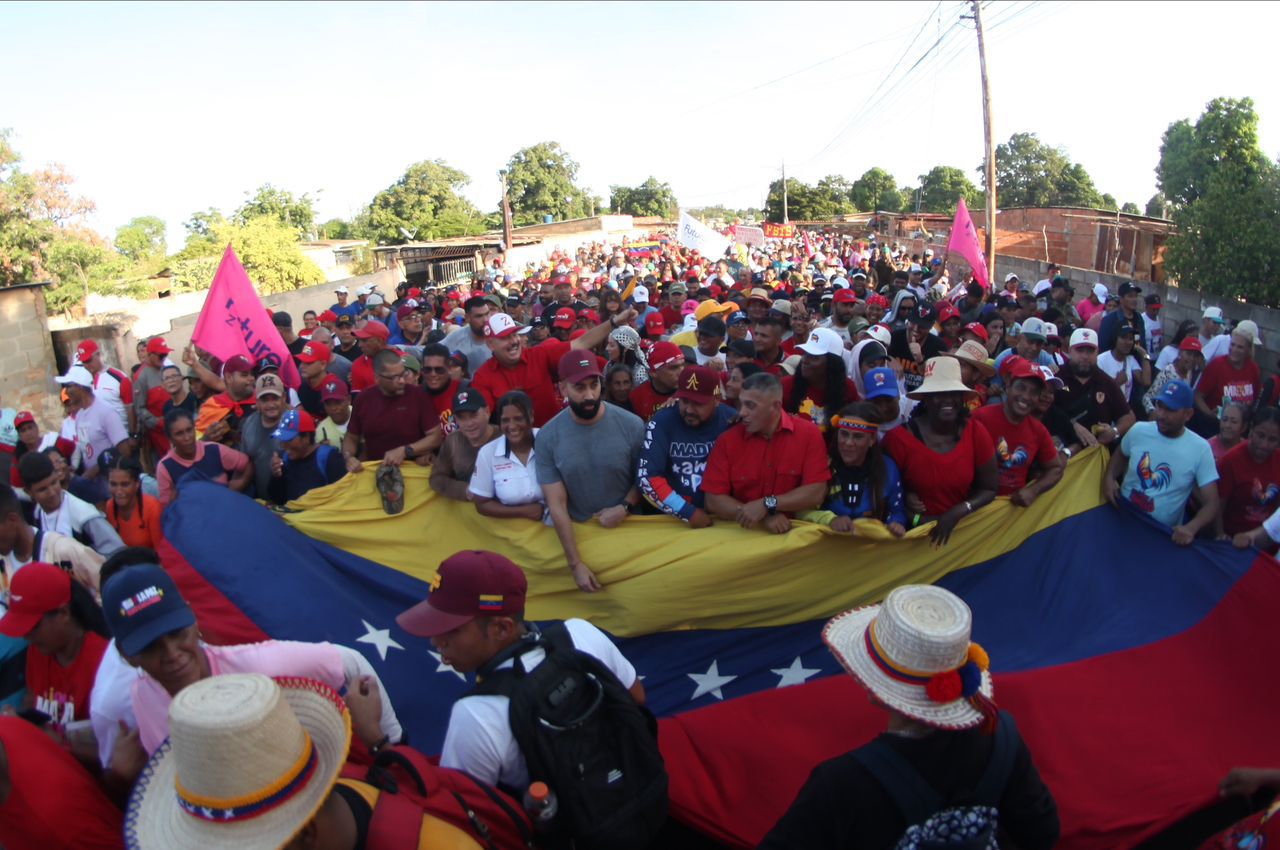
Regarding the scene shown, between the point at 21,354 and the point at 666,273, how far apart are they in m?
13.8

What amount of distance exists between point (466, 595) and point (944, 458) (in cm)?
286

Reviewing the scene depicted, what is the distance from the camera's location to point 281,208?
50719 mm

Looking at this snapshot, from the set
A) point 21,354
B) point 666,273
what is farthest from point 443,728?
point 666,273

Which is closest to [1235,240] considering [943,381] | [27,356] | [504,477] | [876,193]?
[943,381]

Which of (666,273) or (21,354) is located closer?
(21,354)

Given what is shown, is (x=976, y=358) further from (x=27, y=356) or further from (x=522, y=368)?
(x=27, y=356)

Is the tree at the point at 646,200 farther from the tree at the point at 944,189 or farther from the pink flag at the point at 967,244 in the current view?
the pink flag at the point at 967,244

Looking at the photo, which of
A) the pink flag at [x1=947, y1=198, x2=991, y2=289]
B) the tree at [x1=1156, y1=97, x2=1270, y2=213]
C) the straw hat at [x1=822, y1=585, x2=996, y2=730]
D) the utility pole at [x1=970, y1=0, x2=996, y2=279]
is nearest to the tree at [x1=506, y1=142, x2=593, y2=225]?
the tree at [x1=1156, y1=97, x2=1270, y2=213]

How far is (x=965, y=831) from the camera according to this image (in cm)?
205

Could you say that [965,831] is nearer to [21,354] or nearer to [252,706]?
[252,706]

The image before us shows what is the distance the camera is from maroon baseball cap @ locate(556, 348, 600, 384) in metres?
4.46

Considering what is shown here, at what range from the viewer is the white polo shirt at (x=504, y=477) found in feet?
15.5

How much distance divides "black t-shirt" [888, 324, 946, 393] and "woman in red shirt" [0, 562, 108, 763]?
17.9ft

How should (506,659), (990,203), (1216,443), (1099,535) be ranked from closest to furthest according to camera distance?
(506,659) → (1099,535) → (1216,443) → (990,203)
